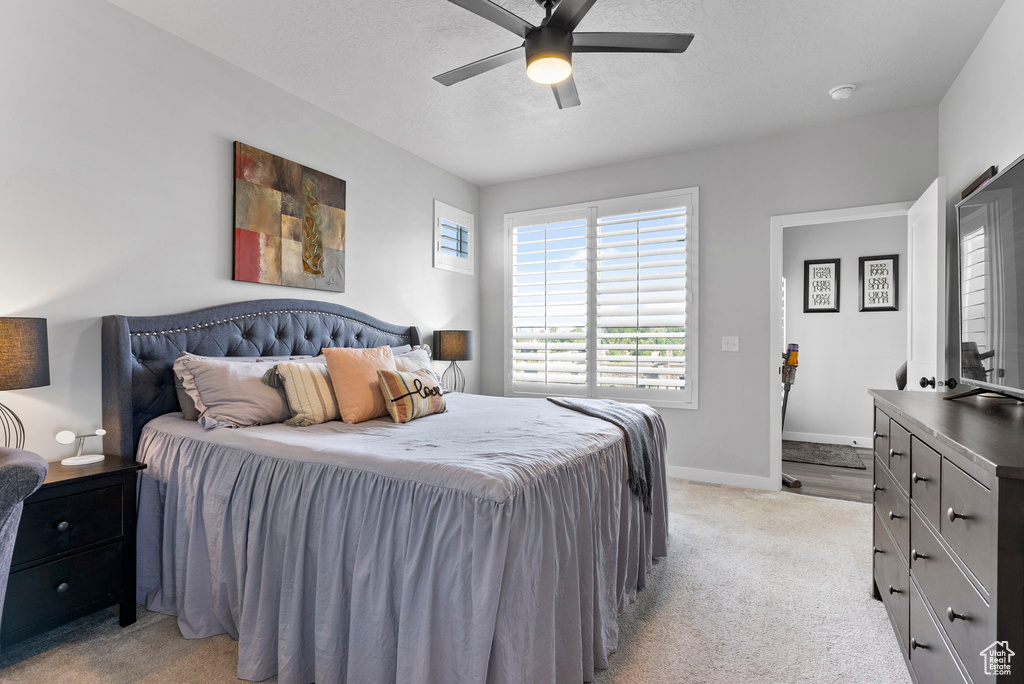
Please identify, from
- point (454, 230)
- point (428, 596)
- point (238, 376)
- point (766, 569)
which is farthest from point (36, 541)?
point (454, 230)

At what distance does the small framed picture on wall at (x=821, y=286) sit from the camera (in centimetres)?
539

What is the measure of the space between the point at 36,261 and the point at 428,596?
215 cm

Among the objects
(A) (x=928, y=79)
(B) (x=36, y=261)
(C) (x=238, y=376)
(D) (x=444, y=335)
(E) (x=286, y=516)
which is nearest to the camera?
(E) (x=286, y=516)

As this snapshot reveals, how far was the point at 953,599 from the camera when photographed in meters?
1.24

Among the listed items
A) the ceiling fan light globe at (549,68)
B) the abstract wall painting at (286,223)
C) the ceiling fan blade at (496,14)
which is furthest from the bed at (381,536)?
the ceiling fan blade at (496,14)

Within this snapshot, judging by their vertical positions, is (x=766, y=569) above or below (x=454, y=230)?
below

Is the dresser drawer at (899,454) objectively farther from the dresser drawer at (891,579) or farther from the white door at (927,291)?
the white door at (927,291)

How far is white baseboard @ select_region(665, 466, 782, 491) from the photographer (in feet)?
12.7

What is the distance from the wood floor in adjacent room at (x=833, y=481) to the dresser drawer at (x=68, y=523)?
414 cm

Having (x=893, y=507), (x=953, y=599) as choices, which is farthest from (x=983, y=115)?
(x=953, y=599)

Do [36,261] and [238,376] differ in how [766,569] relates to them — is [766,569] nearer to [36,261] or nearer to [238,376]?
[238,376]

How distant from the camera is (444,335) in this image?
4270 mm

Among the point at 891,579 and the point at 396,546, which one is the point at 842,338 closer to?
the point at 891,579

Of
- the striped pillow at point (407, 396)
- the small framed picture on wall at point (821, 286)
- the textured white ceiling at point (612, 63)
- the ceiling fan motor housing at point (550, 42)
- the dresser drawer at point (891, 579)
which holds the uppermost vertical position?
the textured white ceiling at point (612, 63)
